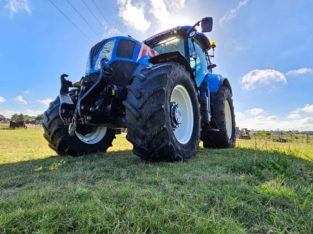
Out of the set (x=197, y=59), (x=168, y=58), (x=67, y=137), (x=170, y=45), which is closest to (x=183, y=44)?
(x=170, y=45)

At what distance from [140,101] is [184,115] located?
1.35 meters

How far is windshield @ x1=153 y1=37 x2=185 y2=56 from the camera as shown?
4.91 meters

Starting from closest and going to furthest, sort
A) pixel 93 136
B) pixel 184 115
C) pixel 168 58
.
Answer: pixel 168 58
pixel 184 115
pixel 93 136

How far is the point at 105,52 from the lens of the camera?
3.69 m

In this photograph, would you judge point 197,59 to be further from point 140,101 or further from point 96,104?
point 140,101

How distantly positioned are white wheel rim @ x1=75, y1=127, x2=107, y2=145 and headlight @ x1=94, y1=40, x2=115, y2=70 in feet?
4.42

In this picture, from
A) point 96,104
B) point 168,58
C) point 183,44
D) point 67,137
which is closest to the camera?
point 96,104

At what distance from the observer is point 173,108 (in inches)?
126

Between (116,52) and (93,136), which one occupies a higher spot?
(116,52)

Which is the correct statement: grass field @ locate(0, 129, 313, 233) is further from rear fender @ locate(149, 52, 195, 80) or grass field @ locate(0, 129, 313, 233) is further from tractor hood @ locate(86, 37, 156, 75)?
tractor hood @ locate(86, 37, 156, 75)

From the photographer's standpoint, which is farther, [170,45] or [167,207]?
[170,45]

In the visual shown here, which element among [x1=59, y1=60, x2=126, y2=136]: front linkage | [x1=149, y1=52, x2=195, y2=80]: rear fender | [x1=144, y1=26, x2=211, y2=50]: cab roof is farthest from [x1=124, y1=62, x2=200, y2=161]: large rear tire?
[x1=144, y1=26, x2=211, y2=50]: cab roof

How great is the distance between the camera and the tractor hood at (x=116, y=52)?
11.8 feet

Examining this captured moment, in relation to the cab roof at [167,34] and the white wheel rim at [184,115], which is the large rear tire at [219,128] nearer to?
the cab roof at [167,34]
